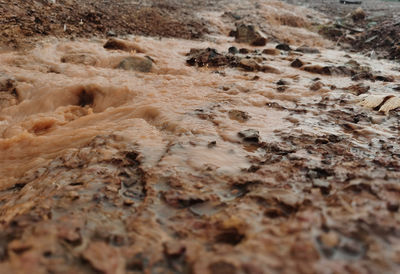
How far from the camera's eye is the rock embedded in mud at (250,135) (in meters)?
2.82

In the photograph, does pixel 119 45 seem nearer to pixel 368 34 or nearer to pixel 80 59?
pixel 80 59

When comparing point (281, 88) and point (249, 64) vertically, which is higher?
point (249, 64)

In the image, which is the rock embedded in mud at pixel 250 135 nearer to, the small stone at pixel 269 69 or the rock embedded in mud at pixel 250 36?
the small stone at pixel 269 69

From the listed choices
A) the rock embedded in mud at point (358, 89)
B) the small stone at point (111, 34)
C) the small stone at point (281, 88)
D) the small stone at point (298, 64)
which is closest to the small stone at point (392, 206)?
the small stone at point (281, 88)

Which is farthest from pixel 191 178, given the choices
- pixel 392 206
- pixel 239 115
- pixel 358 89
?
pixel 358 89

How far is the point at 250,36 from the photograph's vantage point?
9188 millimetres

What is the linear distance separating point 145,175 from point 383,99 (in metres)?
3.75

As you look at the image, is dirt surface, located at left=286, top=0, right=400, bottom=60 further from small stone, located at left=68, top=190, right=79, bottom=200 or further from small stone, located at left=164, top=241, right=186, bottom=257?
small stone, located at left=68, top=190, right=79, bottom=200

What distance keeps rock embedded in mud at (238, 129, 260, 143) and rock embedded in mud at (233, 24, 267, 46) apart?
7.05m

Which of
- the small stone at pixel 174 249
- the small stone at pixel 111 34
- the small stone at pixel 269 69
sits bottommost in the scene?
the small stone at pixel 174 249

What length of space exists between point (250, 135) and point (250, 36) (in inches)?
287

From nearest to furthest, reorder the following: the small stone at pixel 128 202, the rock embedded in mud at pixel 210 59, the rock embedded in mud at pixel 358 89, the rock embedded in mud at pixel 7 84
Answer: the small stone at pixel 128 202, the rock embedded in mud at pixel 7 84, the rock embedded in mud at pixel 358 89, the rock embedded in mud at pixel 210 59

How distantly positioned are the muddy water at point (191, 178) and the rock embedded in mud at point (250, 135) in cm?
6

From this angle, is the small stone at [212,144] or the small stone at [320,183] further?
the small stone at [212,144]
